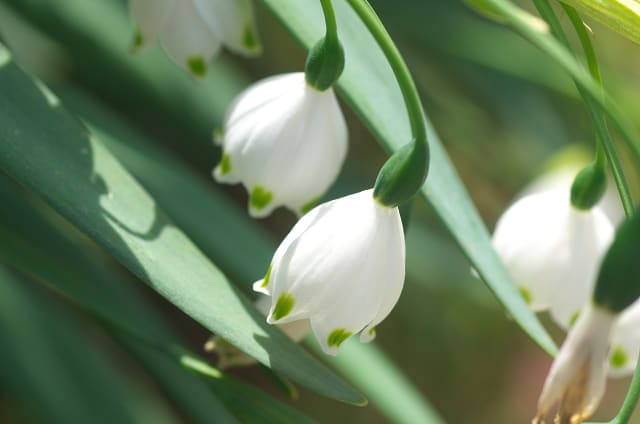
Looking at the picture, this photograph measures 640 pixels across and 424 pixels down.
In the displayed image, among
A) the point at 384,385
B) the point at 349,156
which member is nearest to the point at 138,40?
the point at 384,385

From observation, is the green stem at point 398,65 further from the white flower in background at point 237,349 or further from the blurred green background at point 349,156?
the blurred green background at point 349,156

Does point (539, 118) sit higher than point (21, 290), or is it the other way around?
point (21, 290)

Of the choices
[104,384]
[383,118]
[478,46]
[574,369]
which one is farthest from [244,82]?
[574,369]

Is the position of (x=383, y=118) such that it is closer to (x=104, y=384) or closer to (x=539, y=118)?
(x=104, y=384)

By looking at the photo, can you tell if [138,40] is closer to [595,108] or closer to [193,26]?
[193,26]

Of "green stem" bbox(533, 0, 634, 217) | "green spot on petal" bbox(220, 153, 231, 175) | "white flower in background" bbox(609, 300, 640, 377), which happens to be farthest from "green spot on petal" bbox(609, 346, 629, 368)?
"green spot on petal" bbox(220, 153, 231, 175)

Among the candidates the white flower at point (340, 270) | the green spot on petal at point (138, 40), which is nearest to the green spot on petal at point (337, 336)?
the white flower at point (340, 270)
